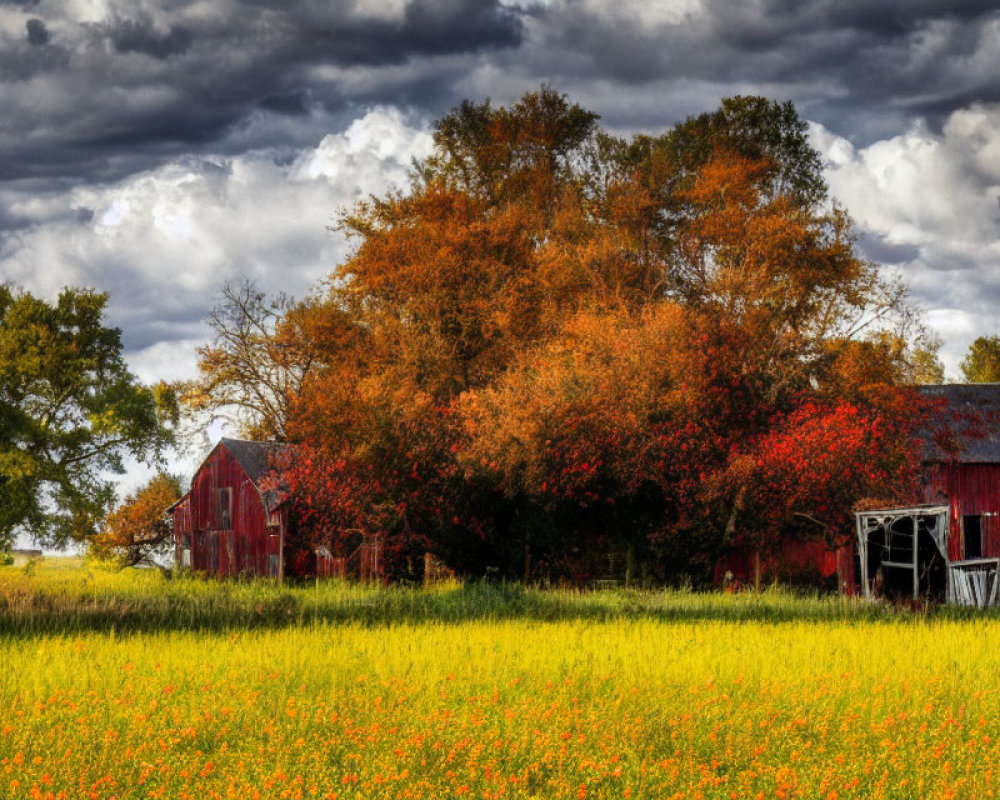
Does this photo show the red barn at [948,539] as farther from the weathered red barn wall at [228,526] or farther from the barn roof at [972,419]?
the weathered red barn wall at [228,526]

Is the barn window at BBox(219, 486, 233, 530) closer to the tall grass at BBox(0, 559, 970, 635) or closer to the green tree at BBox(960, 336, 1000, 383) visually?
the tall grass at BBox(0, 559, 970, 635)

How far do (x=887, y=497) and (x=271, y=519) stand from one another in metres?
22.8

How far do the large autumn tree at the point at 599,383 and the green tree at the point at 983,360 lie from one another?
31.5 meters

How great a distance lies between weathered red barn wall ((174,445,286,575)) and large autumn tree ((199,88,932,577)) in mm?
6088

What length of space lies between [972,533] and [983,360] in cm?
2812

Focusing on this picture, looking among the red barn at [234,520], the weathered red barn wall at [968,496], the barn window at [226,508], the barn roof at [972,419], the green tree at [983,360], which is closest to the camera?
the barn roof at [972,419]

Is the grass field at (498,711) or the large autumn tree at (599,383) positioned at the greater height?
the large autumn tree at (599,383)

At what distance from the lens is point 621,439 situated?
31344 millimetres

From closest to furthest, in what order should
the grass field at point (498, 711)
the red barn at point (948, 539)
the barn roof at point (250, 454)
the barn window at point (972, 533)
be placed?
1. the grass field at point (498, 711)
2. the red barn at point (948, 539)
3. the barn window at point (972, 533)
4. the barn roof at point (250, 454)

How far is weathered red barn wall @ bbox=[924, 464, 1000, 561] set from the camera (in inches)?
1612

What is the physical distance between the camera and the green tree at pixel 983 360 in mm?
65562

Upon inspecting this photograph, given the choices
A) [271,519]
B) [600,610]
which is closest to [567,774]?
[600,610]

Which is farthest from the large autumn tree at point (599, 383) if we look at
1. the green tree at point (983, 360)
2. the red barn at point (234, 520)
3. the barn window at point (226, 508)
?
the green tree at point (983, 360)

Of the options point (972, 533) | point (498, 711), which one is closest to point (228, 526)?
point (972, 533)
